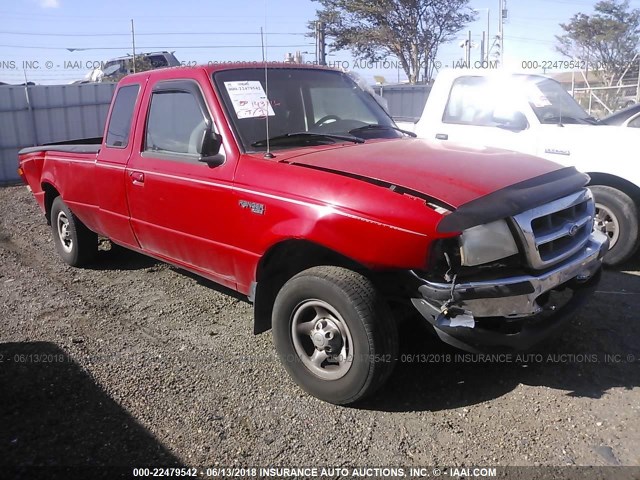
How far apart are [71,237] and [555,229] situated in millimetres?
4681

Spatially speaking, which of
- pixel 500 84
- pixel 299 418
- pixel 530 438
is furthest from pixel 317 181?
pixel 500 84

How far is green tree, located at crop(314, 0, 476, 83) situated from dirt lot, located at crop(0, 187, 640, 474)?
26.2 m

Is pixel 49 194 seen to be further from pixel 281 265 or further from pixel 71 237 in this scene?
pixel 281 265

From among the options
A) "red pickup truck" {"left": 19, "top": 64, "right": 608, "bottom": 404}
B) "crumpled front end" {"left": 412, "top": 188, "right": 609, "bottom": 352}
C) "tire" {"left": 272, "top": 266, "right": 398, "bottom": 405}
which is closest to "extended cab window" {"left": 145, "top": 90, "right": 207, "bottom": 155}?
"red pickup truck" {"left": 19, "top": 64, "right": 608, "bottom": 404}

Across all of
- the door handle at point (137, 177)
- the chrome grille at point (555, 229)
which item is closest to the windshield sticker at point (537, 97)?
the chrome grille at point (555, 229)

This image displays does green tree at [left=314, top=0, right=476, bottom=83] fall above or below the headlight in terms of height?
above

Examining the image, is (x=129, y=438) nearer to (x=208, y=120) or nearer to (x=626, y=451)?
(x=208, y=120)

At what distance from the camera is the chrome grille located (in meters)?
2.92

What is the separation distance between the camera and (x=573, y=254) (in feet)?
10.7

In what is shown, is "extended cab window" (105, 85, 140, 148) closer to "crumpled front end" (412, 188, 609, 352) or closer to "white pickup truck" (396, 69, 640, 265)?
"white pickup truck" (396, 69, 640, 265)

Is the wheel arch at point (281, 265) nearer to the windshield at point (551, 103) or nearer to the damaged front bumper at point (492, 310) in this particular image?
the damaged front bumper at point (492, 310)

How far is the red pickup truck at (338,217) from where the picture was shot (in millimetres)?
2848

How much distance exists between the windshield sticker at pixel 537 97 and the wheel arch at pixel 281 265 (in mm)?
3729

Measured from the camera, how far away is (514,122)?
594 cm
